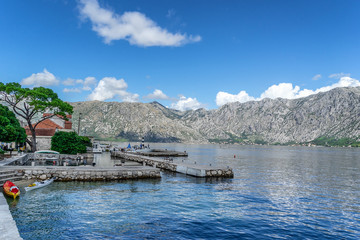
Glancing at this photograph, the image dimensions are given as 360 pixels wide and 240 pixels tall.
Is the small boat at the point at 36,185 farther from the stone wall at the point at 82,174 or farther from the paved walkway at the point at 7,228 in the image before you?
the paved walkway at the point at 7,228

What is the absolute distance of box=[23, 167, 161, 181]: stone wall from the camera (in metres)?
34.8

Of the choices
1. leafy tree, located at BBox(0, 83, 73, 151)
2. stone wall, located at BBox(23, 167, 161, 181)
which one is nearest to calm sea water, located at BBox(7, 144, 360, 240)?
stone wall, located at BBox(23, 167, 161, 181)

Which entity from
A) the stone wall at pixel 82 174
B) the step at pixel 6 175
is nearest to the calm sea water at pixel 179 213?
the stone wall at pixel 82 174

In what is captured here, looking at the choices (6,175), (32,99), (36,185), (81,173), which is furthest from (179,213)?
(32,99)

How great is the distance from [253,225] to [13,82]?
63.6m

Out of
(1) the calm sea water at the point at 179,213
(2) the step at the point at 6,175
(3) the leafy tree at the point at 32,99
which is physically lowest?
(1) the calm sea water at the point at 179,213

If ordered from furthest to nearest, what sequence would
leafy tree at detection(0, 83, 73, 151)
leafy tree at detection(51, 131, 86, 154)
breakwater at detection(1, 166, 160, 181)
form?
leafy tree at detection(51, 131, 86, 154)
leafy tree at detection(0, 83, 73, 151)
breakwater at detection(1, 166, 160, 181)

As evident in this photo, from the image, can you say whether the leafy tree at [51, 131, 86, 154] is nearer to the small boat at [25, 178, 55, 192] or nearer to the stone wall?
the stone wall

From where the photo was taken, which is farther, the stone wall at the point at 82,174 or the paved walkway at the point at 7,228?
the stone wall at the point at 82,174

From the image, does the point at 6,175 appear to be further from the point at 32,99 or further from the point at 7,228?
the point at 32,99

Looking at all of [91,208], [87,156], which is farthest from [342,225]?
[87,156]

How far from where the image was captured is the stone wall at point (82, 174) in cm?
3478

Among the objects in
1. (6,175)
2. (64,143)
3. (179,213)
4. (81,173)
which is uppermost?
(64,143)

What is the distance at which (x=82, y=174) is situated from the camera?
3675 centimetres
